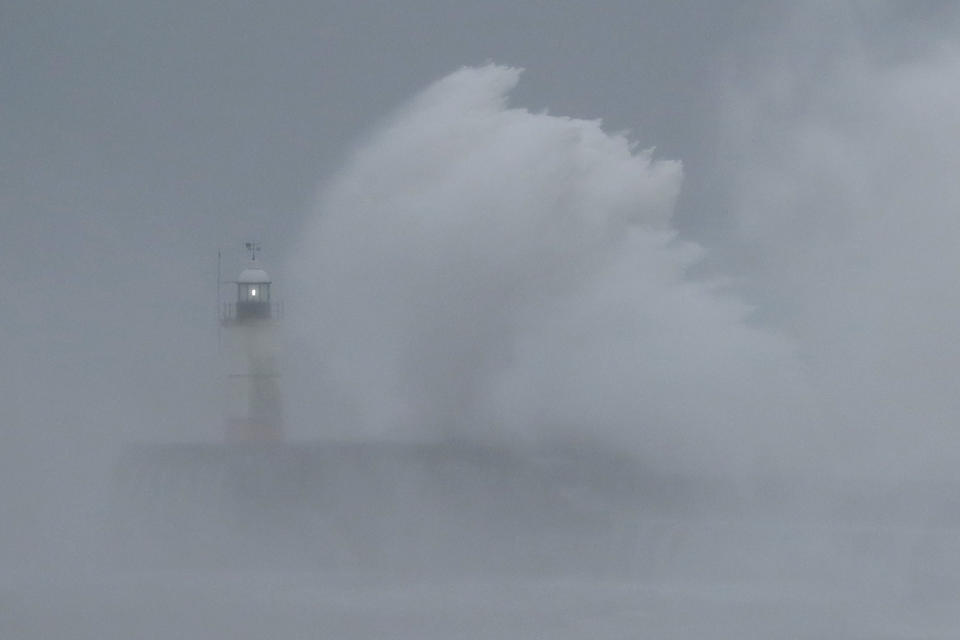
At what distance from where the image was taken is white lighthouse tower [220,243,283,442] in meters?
28.6

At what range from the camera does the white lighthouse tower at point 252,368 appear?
28609mm

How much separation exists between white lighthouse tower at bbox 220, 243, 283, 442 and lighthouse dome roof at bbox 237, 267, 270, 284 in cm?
2

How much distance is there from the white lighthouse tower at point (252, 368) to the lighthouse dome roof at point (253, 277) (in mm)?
17

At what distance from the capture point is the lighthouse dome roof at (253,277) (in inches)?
1135

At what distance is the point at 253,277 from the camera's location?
28.9m

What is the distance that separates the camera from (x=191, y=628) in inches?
858

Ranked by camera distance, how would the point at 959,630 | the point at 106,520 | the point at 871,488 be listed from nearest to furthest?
the point at 959,630 < the point at 871,488 < the point at 106,520

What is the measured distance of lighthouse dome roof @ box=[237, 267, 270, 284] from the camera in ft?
94.6

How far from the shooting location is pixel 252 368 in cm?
2864

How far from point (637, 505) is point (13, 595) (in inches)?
254

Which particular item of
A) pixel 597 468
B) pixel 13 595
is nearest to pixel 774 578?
pixel 597 468

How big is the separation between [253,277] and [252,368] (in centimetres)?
111

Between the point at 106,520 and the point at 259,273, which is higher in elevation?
the point at 259,273

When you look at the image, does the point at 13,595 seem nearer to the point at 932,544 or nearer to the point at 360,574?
the point at 360,574
